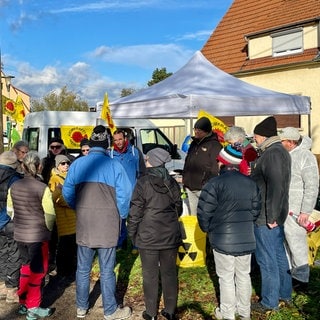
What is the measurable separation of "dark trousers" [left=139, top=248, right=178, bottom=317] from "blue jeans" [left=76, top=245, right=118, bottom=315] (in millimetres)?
370

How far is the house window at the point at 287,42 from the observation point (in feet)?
55.3

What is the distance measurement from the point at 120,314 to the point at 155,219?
1.19m

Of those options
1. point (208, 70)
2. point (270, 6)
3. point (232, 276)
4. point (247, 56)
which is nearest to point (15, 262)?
point (232, 276)

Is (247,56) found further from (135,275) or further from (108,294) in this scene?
(108,294)

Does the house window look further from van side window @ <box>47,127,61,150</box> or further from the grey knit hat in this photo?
the grey knit hat

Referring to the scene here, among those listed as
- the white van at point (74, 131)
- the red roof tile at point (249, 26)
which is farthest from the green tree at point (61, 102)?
the white van at point (74, 131)

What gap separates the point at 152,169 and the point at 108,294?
1400mm

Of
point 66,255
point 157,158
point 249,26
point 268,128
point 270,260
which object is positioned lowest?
point 66,255

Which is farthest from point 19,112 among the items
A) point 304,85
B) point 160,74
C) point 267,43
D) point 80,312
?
point 160,74

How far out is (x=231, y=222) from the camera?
13.3ft

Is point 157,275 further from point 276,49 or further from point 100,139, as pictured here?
point 276,49

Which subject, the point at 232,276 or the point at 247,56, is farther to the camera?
the point at 247,56

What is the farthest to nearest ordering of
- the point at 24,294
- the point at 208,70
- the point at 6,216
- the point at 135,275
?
the point at 208,70 → the point at 135,275 → the point at 6,216 → the point at 24,294

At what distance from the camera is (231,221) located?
4047mm
